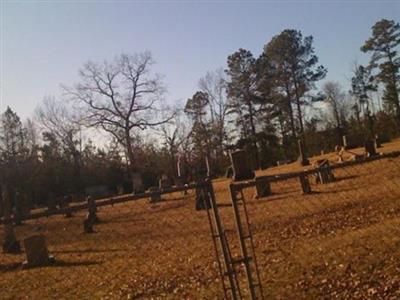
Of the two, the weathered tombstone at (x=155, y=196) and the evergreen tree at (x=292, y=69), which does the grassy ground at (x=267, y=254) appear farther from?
the evergreen tree at (x=292, y=69)

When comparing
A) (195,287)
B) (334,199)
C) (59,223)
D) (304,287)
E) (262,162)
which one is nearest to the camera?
(304,287)

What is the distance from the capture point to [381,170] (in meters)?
21.8

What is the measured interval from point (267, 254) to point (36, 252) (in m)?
6.99

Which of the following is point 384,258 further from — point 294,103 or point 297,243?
point 294,103

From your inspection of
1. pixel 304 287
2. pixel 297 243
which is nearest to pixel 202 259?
pixel 297 243

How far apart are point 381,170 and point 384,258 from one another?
48.4 feet

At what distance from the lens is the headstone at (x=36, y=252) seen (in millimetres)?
13797

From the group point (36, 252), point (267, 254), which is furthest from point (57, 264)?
point (267, 254)

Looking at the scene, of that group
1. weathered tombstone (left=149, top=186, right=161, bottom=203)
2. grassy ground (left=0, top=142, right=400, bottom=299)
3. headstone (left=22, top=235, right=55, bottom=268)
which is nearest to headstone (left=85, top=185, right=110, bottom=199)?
weathered tombstone (left=149, top=186, right=161, bottom=203)

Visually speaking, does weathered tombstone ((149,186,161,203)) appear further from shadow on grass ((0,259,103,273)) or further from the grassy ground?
shadow on grass ((0,259,103,273))

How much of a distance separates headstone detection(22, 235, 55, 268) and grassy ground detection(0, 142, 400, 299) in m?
0.41

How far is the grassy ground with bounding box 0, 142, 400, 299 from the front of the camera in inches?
301

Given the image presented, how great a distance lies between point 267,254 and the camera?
1012cm

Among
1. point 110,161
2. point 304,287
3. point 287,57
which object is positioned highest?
point 287,57
